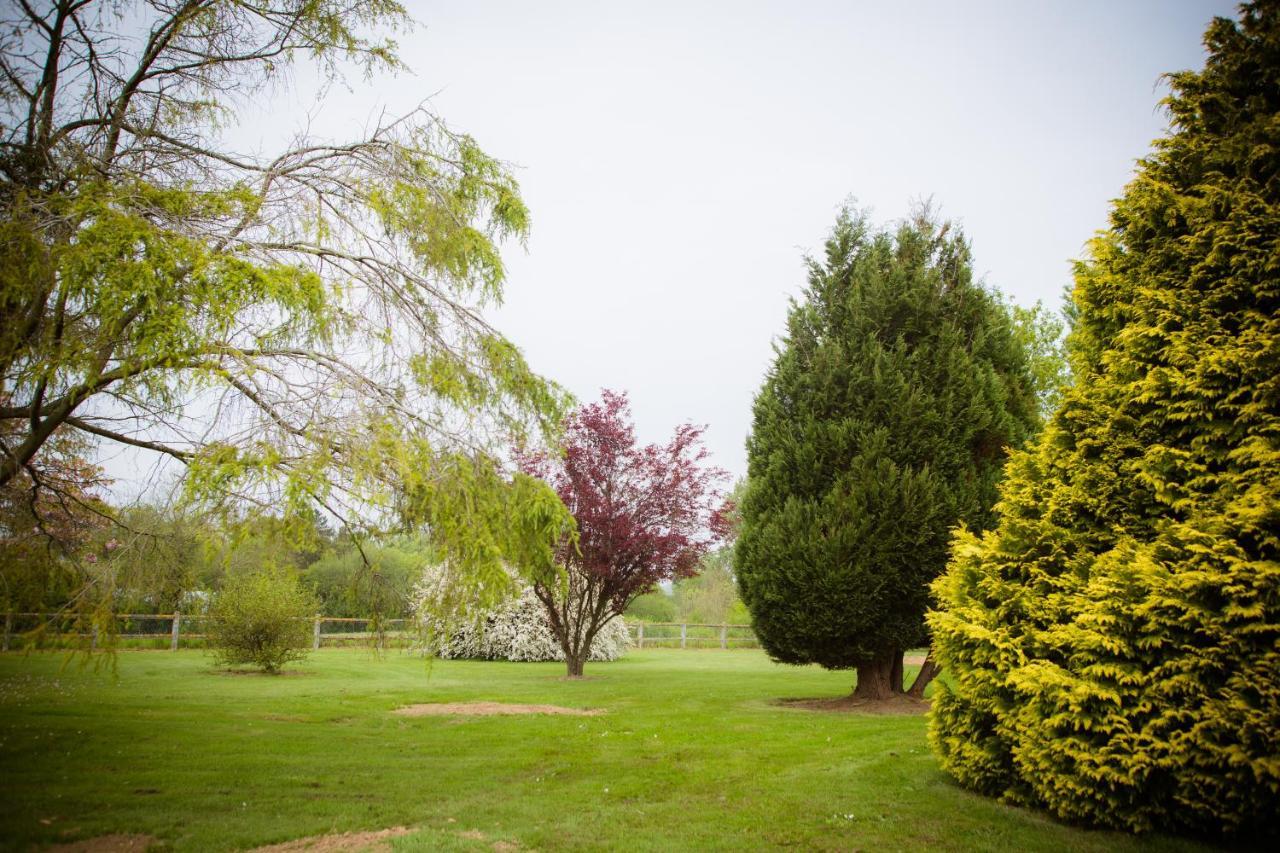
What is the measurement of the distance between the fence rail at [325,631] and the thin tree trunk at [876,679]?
4.48 m

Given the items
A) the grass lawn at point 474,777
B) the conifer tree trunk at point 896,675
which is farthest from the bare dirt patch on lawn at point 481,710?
the conifer tree trunk at point 896,675

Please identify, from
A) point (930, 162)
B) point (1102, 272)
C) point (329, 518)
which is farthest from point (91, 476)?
point (930, 162)

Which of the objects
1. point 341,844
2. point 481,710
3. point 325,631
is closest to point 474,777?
point 341,844

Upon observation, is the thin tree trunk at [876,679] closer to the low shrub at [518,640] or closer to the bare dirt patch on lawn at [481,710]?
the bare dirt patch on lawn at [481,710]

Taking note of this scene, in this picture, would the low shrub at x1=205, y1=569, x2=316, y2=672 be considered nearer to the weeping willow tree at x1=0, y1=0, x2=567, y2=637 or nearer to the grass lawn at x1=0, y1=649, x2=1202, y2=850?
the grass lawn at x1=0, y1=649, x2=1202, y2=850

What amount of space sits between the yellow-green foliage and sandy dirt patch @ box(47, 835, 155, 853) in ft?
20.1

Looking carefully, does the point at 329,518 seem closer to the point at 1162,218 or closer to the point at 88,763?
the point at 88,763

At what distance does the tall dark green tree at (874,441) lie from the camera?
10.2 m

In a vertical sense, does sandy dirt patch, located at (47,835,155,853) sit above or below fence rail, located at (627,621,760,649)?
above

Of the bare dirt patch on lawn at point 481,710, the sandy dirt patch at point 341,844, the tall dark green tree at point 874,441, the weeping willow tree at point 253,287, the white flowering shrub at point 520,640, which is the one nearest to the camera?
the sandy dirt patch at point 341,844

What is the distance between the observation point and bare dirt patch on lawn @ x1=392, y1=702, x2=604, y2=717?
34.5 feet

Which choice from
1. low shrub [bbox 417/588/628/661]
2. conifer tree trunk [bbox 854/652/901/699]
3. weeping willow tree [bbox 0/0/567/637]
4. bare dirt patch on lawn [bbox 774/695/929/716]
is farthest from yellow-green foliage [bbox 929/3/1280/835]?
low shrub [bbox 417/588/628/661]

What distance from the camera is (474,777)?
6527mm

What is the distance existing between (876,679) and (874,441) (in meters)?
4.24
